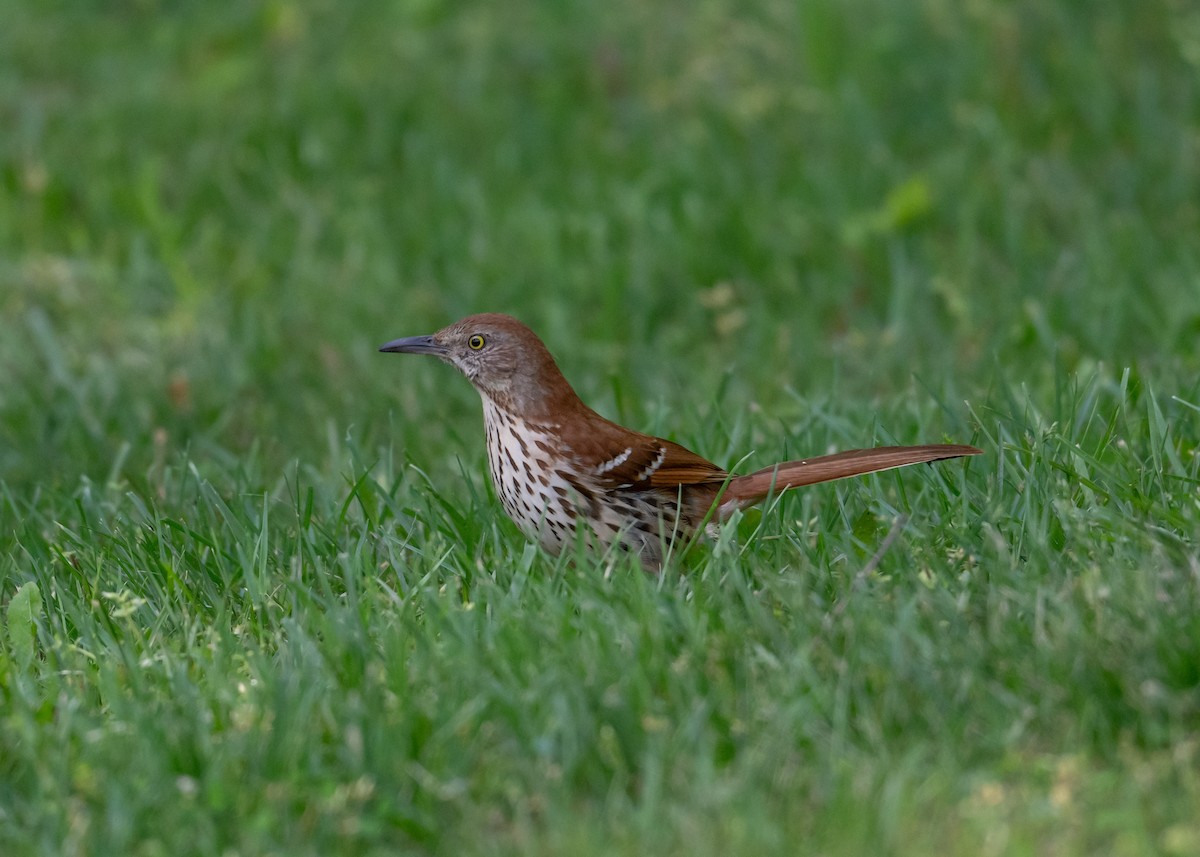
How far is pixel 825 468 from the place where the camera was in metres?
4.04

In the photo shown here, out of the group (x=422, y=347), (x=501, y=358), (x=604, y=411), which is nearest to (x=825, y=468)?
(x=501, y=358)

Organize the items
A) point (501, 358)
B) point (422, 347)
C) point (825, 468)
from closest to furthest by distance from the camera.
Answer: point (825, 468) < point (501, 358) < point (422, 347)

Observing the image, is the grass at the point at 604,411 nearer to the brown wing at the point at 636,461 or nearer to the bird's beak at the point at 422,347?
the brown wing at the point at 636,461

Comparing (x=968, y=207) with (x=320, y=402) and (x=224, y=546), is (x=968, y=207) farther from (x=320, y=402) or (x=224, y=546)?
(x=224, y=546)

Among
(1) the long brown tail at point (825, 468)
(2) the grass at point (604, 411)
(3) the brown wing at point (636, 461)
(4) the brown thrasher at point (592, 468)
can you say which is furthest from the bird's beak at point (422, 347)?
(1) the long brown tail at point (825, 468)

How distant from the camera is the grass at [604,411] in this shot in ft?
9.45

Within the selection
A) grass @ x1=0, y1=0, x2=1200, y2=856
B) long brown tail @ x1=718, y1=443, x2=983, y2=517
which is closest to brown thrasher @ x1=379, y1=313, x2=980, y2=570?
long brown tail @ x1=718, y1=443, x2=983, y2=517

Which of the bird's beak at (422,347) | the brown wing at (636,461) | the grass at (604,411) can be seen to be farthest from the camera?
the bird's beak at (422,347)

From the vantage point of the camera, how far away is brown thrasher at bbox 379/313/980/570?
4043 millimetres

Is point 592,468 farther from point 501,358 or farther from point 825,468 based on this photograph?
point 825,468

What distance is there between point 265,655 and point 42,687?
0.49m

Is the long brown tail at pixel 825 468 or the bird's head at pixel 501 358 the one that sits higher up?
the bird's head at pixel 501 358

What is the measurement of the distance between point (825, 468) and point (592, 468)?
0.60 meters

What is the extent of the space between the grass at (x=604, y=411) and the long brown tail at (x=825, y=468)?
0.11 m
